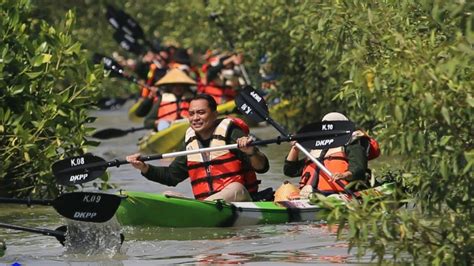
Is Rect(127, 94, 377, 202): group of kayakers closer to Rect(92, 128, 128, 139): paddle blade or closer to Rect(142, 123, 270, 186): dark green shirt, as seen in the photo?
Rect(142, 123, 270, 186): dark green shirt

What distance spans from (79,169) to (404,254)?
3884mm

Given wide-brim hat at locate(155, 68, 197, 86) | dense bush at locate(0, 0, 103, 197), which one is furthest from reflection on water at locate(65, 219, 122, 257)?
wide-brim hat at locate(155, 68, 197, 86)

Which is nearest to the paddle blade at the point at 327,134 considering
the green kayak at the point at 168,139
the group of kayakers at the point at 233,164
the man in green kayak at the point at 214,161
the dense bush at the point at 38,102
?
the group of kayakers at the point at 233,164

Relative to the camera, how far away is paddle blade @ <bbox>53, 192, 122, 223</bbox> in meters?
9.38

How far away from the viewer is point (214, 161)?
11.1m

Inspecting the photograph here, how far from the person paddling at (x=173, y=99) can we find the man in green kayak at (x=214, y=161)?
7.89 m

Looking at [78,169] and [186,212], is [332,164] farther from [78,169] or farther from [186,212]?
[78,169]

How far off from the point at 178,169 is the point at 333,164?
1.27 meters

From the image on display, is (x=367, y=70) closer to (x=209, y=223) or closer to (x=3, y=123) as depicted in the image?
(x=209, y=223)

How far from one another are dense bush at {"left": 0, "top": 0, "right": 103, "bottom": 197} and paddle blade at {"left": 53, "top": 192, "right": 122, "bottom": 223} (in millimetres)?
2579

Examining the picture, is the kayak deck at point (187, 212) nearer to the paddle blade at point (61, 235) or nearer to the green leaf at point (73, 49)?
the paddle blade at point (61, 235)

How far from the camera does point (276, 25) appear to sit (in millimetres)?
17844

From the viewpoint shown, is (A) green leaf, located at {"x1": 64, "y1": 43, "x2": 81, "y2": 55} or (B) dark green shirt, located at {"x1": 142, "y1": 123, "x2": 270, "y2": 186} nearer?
(B) dark green shirt, located at {"x1": 142, "y1": 123, "x2": 270, "y2": 186}

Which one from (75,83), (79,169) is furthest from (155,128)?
(79,169)
